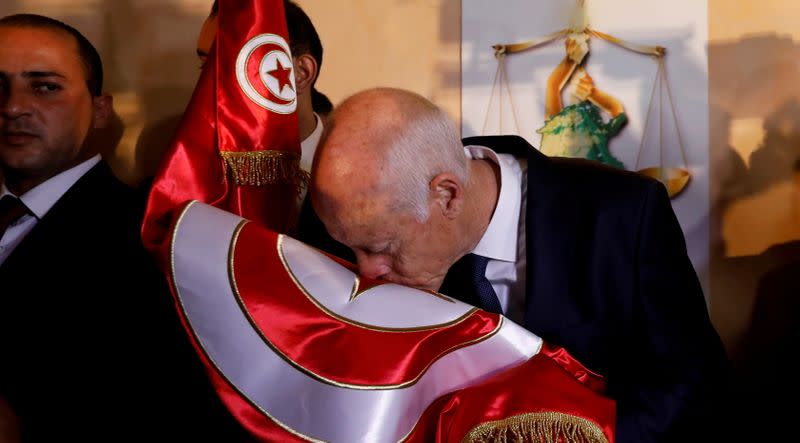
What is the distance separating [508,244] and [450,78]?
74cm

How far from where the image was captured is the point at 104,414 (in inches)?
57.4

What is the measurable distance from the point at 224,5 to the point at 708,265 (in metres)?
1.14

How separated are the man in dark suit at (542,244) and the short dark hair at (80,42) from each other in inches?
31.7

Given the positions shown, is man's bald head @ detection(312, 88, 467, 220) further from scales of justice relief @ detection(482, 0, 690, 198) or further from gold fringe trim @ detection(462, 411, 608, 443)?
scales of justice relief @ detection(482, 0, 690, 198)

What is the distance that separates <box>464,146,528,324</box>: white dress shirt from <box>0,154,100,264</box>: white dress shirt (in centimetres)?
88

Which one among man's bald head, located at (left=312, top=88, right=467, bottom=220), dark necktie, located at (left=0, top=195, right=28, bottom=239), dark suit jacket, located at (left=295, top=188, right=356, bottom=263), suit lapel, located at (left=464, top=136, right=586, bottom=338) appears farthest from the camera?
dark necktie, located at (left=0, top=195, right=28, bottom=239)

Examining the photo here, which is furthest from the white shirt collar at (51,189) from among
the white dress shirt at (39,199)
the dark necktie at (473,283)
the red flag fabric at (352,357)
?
the dark necktie at (473,283)

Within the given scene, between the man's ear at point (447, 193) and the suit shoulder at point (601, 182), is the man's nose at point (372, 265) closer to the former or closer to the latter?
the man's ear at point (447, 193)

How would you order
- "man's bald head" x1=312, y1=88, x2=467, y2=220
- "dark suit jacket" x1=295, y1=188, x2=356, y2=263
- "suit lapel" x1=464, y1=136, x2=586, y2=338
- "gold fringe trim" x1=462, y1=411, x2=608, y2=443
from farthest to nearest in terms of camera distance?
1. "dark suit jacket" x1=295, y1=188, x2=356, y2=263
2. "suit lapel" x1=464, y1=136, x2=586, y2=338
3. "man's bald head" x1=312, y1=88, x2=467, y2=220
4. "gold fringe trim" x1=462, y1=411, x2=608, y2=443

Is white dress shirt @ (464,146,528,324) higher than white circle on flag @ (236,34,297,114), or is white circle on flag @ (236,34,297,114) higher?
white circle on flag @ (236,34,297,114)

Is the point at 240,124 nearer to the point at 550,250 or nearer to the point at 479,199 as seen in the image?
the point at 479,199

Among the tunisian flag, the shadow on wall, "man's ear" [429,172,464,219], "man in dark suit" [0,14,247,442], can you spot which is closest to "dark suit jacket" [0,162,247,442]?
"man in dark suit" [0,14,247,442]

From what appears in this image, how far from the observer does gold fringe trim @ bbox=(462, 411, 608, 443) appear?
1.09 metres

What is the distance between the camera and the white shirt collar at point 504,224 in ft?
4.73
